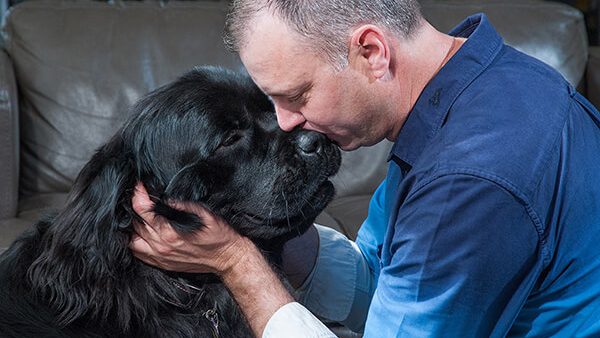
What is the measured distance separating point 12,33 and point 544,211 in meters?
2.77

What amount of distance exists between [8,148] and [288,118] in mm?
1899

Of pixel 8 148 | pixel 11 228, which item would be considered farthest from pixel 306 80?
pixel 8 148

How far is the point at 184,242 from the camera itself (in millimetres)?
1859

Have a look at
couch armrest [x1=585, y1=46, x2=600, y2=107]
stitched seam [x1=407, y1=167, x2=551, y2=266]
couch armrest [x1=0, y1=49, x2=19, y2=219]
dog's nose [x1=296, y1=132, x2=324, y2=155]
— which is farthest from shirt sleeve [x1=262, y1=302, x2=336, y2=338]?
couch armrest [x1=585, y1=46, x2=600, y2=107]

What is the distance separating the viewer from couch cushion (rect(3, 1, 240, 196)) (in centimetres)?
356

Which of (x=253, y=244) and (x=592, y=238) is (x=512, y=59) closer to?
(x=592, y=238)

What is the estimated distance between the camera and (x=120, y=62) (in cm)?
363

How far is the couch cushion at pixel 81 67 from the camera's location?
140 inches

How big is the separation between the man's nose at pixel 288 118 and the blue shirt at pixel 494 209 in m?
0.23

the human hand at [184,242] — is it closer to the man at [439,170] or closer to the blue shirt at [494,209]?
the man at [439,170]

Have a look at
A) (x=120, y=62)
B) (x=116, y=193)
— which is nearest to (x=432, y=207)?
(x=116, y=193)

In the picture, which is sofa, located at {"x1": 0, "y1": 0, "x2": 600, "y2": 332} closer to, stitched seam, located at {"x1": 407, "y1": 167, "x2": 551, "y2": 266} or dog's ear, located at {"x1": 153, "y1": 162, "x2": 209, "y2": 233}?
dog's ear, located at {"x1": 153, "y1": 162, "x2": 209, "y2": 233}

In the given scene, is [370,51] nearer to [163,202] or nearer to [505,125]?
[505,125]

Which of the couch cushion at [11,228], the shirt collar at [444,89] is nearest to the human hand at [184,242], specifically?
the shirt collar at [444,89]
